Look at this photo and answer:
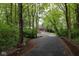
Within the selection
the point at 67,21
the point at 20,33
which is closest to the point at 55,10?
the point at 67,21

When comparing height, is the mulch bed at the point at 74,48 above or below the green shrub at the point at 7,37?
below

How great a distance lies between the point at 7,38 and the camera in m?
5.44

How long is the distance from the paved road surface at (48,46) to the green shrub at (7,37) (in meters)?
0.26

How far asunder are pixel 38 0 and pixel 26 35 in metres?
0.53

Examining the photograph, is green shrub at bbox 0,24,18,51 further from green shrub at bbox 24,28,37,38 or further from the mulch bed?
the mulch bed

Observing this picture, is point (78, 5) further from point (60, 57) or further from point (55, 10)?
point (60, 57)

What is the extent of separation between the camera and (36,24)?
18.1 ft

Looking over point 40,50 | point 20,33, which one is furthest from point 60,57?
point 20,33

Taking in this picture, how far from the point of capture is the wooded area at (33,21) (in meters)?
5.45

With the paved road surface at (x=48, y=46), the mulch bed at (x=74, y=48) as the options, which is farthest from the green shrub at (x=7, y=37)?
the mulch bed at (x=74, y=48)

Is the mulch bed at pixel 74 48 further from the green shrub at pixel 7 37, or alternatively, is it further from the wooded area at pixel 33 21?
the green shrub at pixel 7 37

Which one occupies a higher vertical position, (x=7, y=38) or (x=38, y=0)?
(x=38, y=0)

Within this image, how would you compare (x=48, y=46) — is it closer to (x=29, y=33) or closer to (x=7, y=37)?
(x=29, y=33)

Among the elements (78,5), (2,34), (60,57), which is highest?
(78,5)
